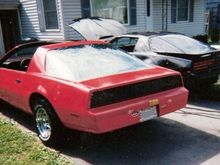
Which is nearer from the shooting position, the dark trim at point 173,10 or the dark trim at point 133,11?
the dark trim at point 133,11

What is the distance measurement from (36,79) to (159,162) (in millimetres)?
2104

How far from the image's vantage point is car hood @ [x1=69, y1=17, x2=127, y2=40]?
892 centimetres

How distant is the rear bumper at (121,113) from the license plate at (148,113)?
1.6 inches

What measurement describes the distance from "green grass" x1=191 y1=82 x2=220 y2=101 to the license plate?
2.83 meters

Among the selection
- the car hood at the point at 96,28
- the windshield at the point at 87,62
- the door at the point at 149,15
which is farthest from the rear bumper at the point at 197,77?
the door at the point at 149,15

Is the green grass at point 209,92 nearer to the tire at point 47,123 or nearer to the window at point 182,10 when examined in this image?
the tire at point 47,123

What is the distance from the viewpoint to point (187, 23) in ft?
58.2

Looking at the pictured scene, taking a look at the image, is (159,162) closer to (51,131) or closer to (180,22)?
(51,131)

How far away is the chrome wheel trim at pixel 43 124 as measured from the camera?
14.7 ft

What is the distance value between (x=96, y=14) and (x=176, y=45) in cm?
750

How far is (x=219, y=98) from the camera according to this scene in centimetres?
640

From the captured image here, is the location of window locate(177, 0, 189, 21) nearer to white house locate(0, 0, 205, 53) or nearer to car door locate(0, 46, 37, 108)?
white house locate(0, 0, 205, 53)

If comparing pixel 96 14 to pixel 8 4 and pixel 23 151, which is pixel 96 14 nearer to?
pixel 8 4

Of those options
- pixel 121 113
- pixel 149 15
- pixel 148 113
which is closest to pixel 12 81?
pixel 121 113
